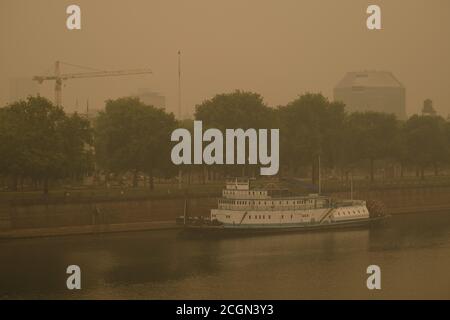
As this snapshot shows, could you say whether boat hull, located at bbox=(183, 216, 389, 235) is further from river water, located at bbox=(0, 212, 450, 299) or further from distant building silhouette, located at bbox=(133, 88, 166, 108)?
distant building silhouette, located at bbox=(133, 88, 166, 108)

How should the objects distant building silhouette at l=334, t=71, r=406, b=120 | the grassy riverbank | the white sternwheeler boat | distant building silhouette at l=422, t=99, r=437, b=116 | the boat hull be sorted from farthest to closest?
distant building silhouette at l=334, t=71, r=406, b=120 < distant building silhouette at l=422, t=99, r=437, b=116 < the white sternwheeler boat < the boat hull < the grassy riverbank

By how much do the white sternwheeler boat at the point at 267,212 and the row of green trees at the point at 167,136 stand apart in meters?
6.52

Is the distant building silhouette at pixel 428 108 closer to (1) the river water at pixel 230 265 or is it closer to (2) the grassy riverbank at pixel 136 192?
(2) the grassy riverbank at pixel 136 192

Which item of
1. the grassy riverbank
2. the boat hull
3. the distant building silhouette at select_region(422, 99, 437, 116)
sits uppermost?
the distant building silhouette at select_region(422, 99, 437, 116)

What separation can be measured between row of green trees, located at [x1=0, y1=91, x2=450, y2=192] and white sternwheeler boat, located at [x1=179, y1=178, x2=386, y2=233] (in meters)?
6.52

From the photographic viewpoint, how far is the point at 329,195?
5209cm

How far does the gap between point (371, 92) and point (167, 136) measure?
6333 cm

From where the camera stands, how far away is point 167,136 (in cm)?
5075

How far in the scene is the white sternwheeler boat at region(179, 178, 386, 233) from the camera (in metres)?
43.8
